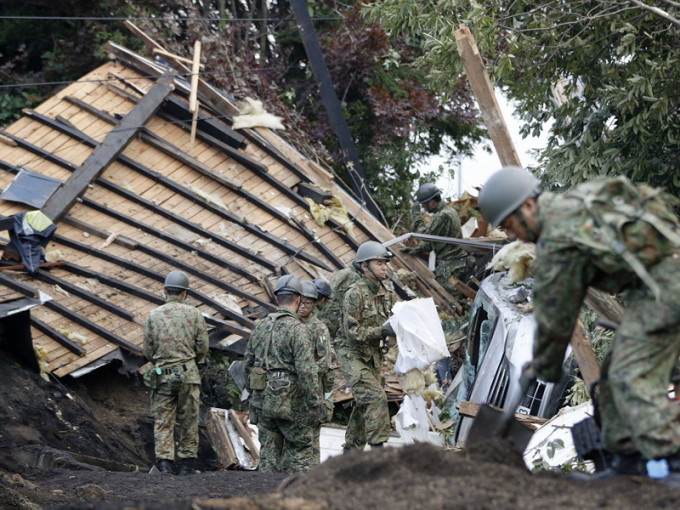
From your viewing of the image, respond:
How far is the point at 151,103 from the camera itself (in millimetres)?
13086

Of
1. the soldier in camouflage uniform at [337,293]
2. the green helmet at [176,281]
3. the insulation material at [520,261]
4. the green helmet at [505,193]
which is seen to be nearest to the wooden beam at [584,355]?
the insulation material at [520,261]

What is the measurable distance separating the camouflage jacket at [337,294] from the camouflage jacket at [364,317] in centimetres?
27

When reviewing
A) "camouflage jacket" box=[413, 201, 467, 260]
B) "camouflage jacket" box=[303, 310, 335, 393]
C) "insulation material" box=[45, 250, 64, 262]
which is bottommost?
"camouflage jacket" box=[303, 310, 335, 393]

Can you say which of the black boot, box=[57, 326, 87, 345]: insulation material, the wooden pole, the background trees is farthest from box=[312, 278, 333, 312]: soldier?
the background trees

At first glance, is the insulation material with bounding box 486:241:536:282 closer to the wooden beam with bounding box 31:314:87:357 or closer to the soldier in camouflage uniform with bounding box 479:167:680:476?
the soldier in camouflage uniform with bounding box 479:167:680:476

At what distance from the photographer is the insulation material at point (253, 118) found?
1381 cm

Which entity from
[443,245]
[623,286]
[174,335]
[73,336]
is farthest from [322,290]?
[623,286]

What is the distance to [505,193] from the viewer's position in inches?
179

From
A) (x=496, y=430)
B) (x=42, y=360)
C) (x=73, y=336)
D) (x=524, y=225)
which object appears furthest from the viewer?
(x=73, y=336)

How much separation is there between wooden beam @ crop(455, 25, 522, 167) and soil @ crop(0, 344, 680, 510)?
293 centimetres

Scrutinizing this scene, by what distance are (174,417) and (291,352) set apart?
2088mm

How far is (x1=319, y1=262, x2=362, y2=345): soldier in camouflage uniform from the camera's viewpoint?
9.59 m

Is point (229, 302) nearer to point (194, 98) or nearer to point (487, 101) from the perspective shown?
point (194, 98)

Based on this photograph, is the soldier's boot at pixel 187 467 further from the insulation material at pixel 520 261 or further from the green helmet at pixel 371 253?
the insulation material at pixel 520 261
